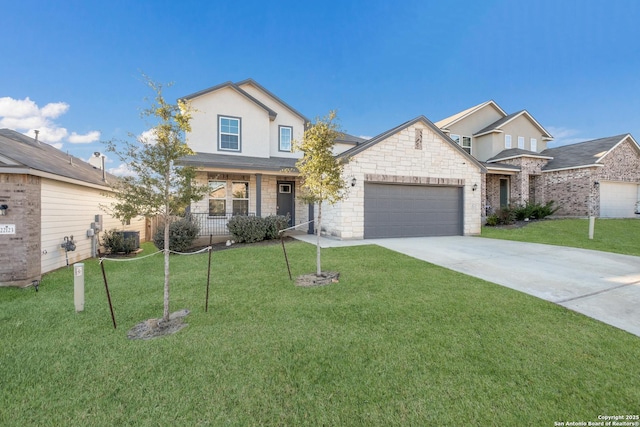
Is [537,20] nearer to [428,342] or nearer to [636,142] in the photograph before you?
[636,142]

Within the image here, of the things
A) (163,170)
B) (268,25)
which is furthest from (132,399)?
(268,25)

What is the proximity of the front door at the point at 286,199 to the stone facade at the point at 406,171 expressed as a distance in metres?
2.54

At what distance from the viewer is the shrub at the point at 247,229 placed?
33.5 ft

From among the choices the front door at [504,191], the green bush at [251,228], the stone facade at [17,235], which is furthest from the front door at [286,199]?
the front door at [504,191]

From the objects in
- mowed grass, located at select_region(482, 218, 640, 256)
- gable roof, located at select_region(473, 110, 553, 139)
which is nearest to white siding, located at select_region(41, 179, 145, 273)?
mowed grass, located at select_region(482, 218, 640, 256)

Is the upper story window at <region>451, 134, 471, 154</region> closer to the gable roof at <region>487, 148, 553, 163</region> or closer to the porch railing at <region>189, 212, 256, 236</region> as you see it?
the gable roof at <region>487, 148, 553, 163</region>

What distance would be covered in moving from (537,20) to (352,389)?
2011 centimetres

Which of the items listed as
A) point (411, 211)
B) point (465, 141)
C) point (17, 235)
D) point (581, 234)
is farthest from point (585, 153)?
point (17, 235)

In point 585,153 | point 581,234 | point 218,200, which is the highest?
point 585,153

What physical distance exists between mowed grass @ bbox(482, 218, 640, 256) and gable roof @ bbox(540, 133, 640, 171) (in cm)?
392

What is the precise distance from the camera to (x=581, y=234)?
12.0m

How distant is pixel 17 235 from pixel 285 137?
10.9 metres

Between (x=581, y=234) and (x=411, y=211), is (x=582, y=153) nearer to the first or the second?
(x=581, y=234)

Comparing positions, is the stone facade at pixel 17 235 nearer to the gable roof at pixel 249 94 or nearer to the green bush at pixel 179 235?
the green bush at pixel 179 235
